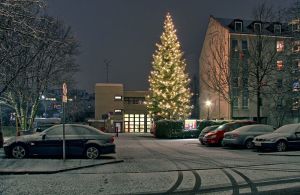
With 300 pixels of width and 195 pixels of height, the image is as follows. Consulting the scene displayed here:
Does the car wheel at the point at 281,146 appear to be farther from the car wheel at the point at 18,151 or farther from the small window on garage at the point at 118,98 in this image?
Answer: the small window on garage at the point at 118,98

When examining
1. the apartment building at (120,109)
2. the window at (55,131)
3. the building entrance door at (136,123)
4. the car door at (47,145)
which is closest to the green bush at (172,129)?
the window at (55,131)

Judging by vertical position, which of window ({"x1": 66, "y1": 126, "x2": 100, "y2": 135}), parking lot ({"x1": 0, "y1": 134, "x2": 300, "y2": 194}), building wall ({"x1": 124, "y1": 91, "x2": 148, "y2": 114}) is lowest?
parking lot ({"x1": 0, "y1": 134, "x2": 300, "y2": 194})

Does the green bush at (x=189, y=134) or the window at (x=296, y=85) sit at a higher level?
the window at (x=296, y=85)

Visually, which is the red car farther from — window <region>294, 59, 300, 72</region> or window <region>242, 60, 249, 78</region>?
window <region>242, 60, 249, 78</region>

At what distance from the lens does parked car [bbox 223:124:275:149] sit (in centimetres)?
2227

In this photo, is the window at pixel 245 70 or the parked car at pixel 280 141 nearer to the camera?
the parked car at pixel 280 141

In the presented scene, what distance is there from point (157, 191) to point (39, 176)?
4053mm

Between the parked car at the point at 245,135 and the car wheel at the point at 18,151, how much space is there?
445 inches

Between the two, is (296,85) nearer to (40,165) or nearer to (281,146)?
(281,146)

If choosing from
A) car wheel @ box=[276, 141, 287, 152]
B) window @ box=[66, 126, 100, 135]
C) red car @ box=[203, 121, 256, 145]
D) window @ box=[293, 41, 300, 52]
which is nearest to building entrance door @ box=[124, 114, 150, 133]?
window @ box=[293, 41, 300, 52]

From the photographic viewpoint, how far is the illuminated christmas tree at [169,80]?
4628 centimetres

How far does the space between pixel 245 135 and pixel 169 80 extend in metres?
24.6

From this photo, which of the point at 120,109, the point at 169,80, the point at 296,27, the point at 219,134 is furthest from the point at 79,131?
the point at 120,109

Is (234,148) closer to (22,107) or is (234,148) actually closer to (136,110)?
(22,107)
